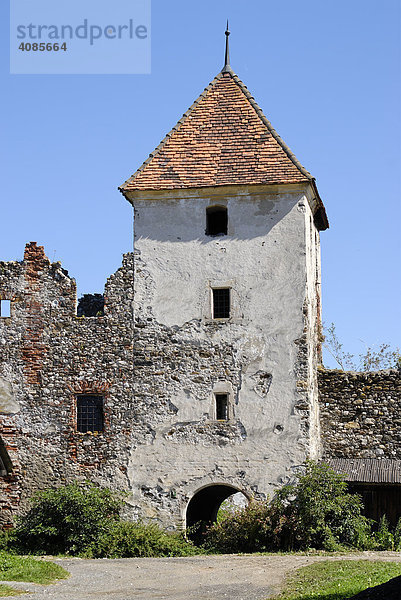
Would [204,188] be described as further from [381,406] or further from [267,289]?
[381,406]

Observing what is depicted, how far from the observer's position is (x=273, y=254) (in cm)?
2130

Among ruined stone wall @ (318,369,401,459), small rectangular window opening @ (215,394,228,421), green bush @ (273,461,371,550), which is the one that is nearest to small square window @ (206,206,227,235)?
small rectangular window opening @ (215,394,228,421)

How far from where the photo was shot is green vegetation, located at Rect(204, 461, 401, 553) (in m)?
19.0

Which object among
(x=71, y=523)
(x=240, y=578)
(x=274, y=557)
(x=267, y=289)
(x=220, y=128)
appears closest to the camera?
(x=240, y=578)

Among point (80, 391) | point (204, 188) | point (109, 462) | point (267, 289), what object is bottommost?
point (109, 462)

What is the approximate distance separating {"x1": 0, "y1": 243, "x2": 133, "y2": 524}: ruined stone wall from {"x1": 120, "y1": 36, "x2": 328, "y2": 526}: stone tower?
0.43 meters

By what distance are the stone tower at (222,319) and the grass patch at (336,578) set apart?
4.64 metres

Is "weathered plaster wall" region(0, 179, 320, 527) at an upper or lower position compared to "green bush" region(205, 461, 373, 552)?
upper

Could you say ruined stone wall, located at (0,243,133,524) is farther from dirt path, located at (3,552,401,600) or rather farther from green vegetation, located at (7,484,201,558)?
dirt path, located at (3,552,401,600)

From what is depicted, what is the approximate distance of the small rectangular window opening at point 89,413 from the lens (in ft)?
69.6

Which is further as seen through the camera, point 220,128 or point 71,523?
point 220,128

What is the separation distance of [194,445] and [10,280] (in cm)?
644

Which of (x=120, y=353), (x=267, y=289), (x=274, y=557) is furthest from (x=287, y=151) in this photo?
(x=274, y=557)

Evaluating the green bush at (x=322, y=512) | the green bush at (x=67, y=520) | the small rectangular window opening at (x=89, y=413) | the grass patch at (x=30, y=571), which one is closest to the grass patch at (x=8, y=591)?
the grass patch at (x=30, y=571)
